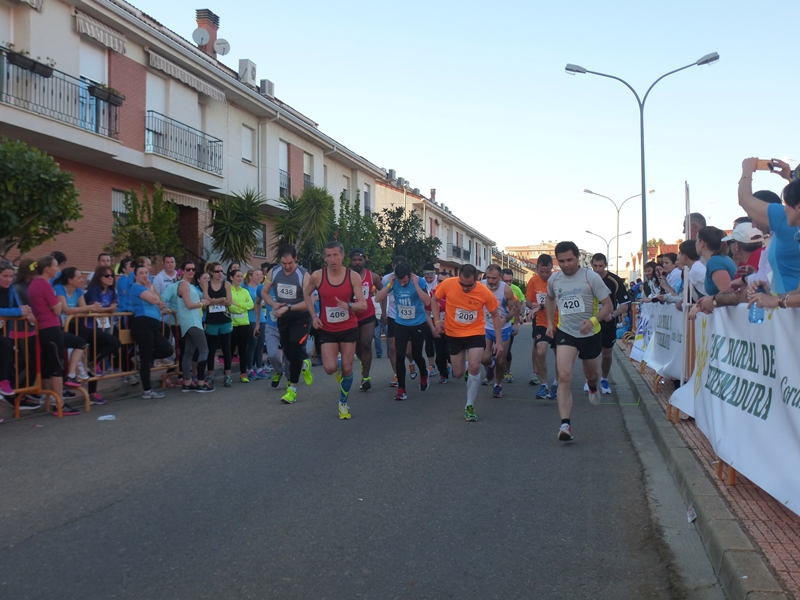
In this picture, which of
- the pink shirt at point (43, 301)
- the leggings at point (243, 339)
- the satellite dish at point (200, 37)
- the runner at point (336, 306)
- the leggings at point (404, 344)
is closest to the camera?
the pink shirt at point (43, 301)

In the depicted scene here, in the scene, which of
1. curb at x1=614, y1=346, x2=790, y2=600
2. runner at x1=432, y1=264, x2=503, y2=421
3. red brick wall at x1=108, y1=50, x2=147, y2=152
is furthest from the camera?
red brick wall at x1=108, y1=50, x2=147, y2=152

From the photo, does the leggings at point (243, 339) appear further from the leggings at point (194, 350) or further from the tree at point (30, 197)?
the tree at point (30, 197)

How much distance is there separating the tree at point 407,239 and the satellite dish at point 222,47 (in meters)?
10.3

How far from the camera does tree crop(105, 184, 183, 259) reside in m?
17.8

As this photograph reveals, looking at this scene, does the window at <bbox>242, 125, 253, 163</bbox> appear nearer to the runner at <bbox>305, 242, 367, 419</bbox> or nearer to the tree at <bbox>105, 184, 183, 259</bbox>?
the tree at <bbox>105, 184, 183, 259</bbox>

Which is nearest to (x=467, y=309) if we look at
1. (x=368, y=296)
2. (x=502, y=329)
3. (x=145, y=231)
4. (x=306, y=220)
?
(x=502, y=329)

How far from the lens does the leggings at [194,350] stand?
435 inches

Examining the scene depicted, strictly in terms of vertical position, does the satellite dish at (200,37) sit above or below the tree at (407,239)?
above

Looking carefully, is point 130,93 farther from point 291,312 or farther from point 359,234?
point 291,312

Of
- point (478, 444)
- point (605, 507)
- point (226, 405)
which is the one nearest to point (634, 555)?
point (605, 507)

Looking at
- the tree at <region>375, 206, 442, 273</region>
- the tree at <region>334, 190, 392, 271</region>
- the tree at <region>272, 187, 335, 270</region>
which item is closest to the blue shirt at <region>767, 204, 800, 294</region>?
the tree at <region>272, 187, 335, 270</region>

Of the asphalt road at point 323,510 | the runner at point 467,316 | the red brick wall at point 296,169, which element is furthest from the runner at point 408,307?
the red brick wall at point 296,169

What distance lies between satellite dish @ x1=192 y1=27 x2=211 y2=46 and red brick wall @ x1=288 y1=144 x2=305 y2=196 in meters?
4.87

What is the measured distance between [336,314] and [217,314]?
354 centimetres
